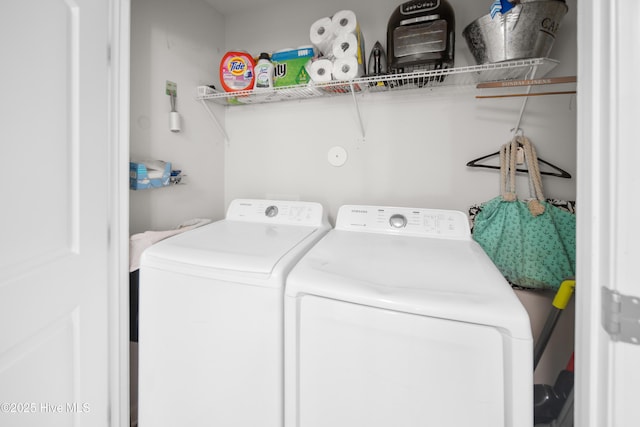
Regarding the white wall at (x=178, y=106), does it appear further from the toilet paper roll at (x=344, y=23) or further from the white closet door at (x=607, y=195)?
the white closet door at (x=607, y=195)

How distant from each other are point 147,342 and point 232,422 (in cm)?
47

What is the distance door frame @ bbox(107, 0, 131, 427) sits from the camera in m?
1.11

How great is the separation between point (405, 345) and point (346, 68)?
1.34 m

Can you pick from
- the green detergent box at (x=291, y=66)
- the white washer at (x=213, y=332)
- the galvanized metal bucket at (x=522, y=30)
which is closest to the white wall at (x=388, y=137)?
the green detergent box at (x=291, y=66)

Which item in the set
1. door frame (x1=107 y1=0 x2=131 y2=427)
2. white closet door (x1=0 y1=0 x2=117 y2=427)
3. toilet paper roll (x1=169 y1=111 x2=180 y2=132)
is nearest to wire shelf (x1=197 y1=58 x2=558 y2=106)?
toilet paper roll (x1=169 y1=111 x2=180 y2=132)

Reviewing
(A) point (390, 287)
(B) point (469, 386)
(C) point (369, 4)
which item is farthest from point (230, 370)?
(C) point (369, 4)

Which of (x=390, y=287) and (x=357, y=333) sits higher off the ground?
(x=390, y=287)

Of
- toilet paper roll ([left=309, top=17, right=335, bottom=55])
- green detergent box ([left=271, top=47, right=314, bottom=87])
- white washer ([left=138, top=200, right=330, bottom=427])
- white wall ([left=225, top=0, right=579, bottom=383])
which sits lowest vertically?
white washer ([left=138, top=200, right=330, bottom=427])

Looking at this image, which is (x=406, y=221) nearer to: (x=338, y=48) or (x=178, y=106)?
(x=338, y=48)

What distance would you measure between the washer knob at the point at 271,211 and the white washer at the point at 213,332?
0.44m

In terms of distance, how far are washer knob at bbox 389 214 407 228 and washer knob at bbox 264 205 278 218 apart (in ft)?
2.24

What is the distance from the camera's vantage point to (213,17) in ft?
6.36

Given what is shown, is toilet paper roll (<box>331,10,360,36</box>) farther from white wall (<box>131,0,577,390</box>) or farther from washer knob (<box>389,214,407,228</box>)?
washer knob (<box>389,214,407,228</box>)

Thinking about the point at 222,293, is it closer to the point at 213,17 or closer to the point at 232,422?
the point at 232,422
